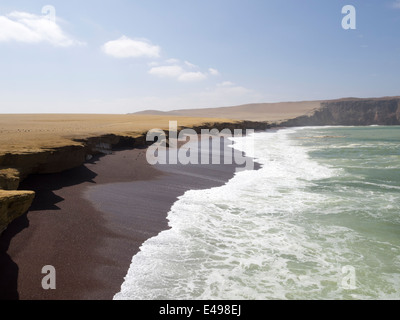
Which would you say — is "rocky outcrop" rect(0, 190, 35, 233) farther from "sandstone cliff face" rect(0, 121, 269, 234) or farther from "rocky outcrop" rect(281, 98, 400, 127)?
"rocky outcrop" rect(281, 98, 400, 127)

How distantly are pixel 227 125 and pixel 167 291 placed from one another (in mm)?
50425

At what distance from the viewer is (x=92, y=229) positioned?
7.43m

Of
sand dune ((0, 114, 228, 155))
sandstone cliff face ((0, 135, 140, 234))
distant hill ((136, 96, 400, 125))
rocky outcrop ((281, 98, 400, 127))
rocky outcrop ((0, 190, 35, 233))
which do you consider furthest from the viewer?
rocky outcrop ((281, 98, 400, 127))

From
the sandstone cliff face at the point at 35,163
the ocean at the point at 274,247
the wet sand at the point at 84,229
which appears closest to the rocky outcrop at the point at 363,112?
the sandstone cliff face at the point at 35,163

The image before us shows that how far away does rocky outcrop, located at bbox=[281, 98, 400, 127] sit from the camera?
130 meters

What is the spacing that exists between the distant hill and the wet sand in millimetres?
90479

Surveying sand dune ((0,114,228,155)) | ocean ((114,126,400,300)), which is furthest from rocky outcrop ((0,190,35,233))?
sand dune ((0,114,228,155))

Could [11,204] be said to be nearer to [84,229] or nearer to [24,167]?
[84,229]

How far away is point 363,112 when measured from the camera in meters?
132

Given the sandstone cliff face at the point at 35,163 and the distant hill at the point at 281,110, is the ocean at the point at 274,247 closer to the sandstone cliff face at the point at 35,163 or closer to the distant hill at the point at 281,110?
the sandstone cliff face at the point at 35,163

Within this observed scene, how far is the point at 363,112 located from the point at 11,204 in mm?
152823

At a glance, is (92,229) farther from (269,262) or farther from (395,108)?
(395,108)
